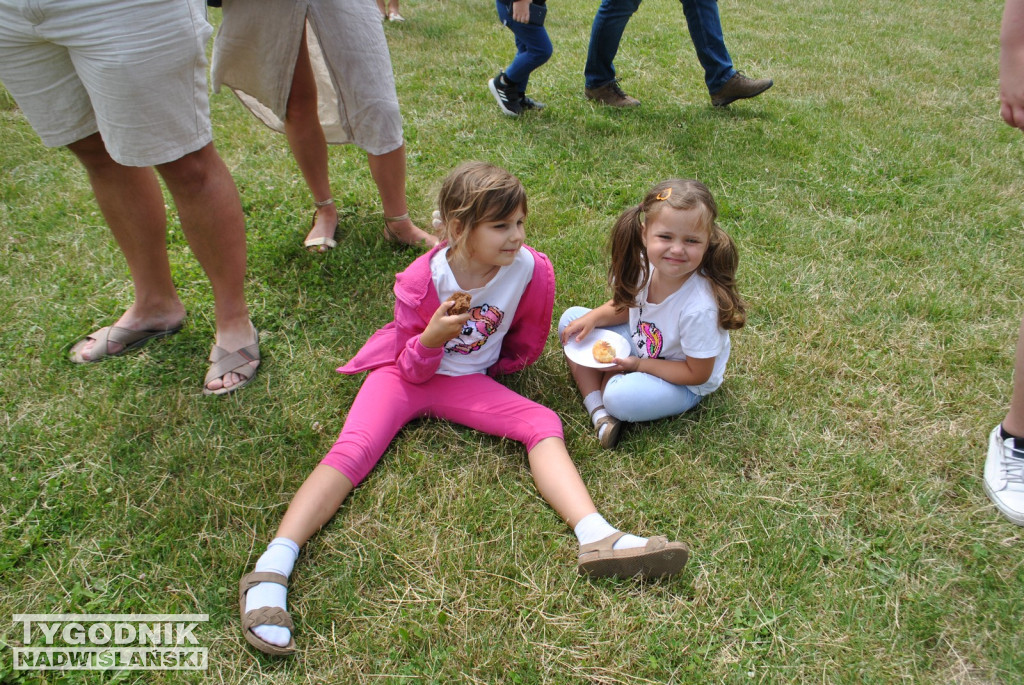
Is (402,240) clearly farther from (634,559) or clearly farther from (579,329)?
(634,559)

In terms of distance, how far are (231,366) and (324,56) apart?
140cm

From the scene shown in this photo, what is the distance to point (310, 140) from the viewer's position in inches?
128

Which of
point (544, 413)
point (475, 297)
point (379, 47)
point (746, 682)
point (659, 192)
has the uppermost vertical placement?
point (379, 47)

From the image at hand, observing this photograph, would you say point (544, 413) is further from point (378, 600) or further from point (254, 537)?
point (254, 537)

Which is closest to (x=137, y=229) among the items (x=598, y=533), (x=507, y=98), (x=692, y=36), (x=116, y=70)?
(x=116, y=70)

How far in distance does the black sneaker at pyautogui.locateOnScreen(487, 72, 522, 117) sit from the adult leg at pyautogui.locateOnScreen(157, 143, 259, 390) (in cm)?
283

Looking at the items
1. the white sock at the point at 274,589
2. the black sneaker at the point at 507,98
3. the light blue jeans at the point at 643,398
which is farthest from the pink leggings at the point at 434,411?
the black sneaker at the point at 507,98

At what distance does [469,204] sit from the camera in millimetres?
2195

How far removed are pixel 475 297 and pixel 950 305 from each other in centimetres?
227

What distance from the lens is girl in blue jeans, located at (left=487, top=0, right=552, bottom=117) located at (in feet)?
15.4

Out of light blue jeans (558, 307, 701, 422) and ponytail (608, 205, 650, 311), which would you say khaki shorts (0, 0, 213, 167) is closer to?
ponytail (608, 205, 650, 311)

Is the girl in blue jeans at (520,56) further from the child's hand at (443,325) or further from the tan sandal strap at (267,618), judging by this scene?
the tan sandal strap at (267,618)

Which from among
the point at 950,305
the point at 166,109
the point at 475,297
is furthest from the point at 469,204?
the point at 950,305

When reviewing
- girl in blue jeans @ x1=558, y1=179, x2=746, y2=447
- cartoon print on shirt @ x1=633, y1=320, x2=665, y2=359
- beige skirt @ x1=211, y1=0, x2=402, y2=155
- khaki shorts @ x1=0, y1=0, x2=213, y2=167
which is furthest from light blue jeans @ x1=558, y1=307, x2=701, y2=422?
khaki shorts @ x1=0, y1=0, x2=213, y2=167
